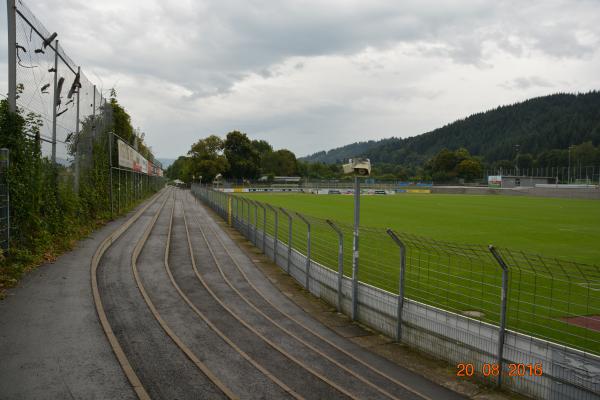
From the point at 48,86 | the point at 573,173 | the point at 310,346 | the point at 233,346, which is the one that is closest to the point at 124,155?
the point at 48,86

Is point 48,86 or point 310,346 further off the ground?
point 48,86

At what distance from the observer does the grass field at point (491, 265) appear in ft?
24.6

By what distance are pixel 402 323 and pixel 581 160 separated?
138 meters

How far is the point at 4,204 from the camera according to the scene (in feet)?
35.9

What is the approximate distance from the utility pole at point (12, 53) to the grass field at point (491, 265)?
841 cm

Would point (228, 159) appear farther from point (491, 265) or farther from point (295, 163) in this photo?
point (491, 265)

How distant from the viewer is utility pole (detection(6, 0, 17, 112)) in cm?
1159

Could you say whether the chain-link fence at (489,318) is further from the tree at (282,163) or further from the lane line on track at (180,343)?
the tree at (282,163)

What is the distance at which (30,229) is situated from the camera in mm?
12508

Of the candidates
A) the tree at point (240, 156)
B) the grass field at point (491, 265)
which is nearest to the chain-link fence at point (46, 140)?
the grass field at point (491, 265)

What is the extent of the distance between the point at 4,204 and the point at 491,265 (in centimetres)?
1296

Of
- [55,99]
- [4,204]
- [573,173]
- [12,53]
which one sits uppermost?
[573,173]

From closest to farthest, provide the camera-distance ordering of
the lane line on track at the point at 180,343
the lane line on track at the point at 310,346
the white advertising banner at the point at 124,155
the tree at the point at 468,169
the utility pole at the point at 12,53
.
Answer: the lane line on track at the point at 180,343
the lane line on track at the point at 310,346
the utility pole at the point at 12,53
the white advertising banner at the point at 124,155
the tree at the point at 468,169

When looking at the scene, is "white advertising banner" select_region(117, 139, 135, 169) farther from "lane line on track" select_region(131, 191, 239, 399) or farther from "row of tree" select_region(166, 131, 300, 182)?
"row of tree" select_region(166, 131, 300, 182)
